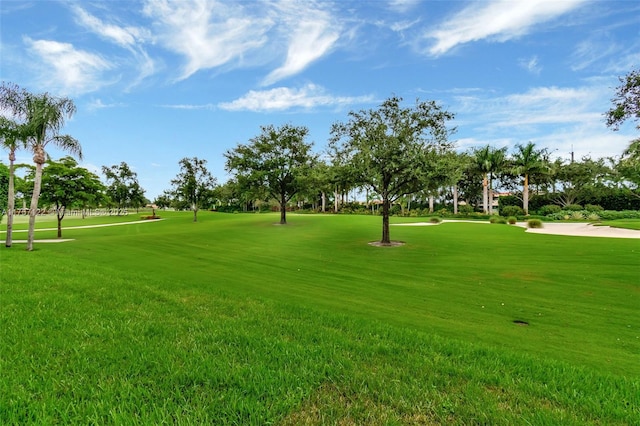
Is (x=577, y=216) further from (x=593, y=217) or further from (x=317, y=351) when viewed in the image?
(x=317, y=351)

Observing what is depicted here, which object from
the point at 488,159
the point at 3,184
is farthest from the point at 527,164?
the point at 3,184

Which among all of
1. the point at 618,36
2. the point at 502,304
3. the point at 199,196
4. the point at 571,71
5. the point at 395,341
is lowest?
the point at 502,304

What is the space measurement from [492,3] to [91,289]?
16.4 m

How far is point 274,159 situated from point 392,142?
1786cm

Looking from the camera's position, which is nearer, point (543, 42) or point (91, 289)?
point (91, 289)

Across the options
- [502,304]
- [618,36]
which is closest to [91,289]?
[502,304]

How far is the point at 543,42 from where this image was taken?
47.3ft

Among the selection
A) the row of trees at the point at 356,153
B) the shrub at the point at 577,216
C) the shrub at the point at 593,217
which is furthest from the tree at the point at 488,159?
the row of trees at the point at 356,153

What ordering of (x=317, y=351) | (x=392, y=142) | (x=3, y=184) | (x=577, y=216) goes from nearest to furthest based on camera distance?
(x=317, y=351) < (x=392, y=142) < (x=3, y=184) < (x=577, y=216)

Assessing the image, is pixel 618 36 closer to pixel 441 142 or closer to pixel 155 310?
pixel 441 142

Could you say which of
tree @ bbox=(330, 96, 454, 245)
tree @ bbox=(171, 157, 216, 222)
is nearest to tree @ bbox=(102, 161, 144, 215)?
tree @ bbox=(171, 157, 216, 222)

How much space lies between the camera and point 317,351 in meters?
3.89

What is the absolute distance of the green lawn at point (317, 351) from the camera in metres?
2.74

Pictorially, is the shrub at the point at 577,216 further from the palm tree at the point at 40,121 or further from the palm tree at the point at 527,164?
the palm tree at the point at 40,121
